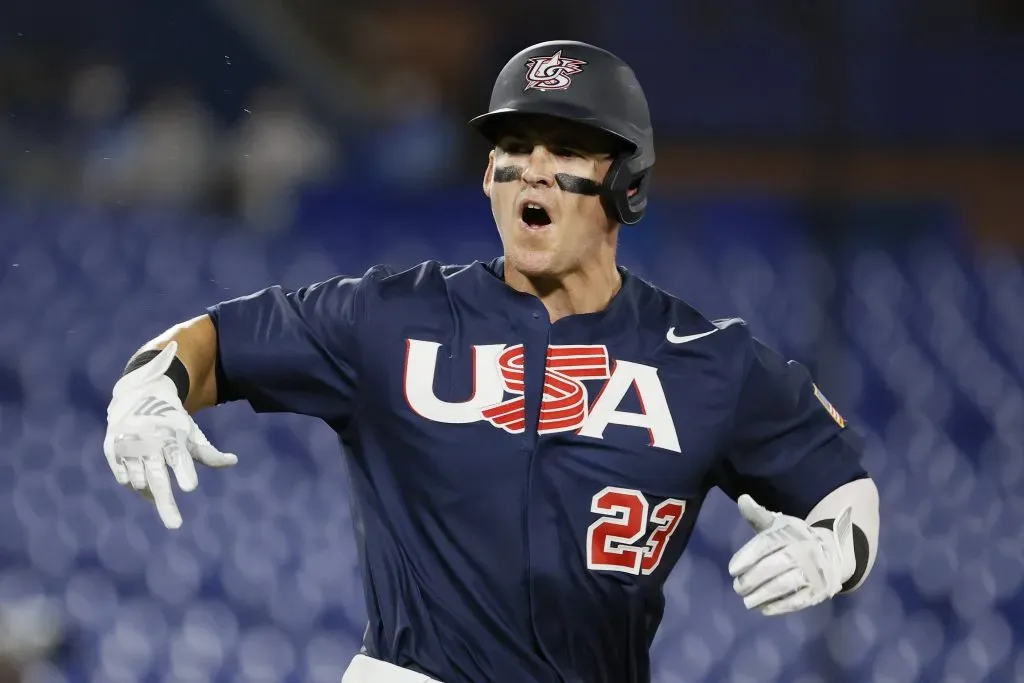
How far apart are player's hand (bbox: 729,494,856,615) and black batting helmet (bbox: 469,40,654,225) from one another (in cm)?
52

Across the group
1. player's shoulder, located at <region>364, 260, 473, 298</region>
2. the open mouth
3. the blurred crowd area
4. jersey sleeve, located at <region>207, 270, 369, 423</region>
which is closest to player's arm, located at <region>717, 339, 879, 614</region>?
the open mouth

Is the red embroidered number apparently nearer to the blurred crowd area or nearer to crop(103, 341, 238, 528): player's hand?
crop(103, 341, 238, 528): player's hand

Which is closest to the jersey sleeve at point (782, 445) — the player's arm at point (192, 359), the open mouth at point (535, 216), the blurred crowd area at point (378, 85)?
the open mouth at point (535, 216)

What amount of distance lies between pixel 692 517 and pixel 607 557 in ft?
0.64

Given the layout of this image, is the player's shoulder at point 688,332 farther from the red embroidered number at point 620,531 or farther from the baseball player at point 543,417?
the red embroidered number at point 620,531

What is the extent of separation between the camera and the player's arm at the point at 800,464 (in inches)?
86.3

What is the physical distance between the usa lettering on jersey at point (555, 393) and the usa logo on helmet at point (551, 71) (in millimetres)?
406

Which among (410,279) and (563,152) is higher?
(563,152)

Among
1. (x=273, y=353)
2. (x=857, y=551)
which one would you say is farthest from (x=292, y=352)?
(x=857, y=551)

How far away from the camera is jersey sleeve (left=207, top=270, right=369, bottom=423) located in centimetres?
216

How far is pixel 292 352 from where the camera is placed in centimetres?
217

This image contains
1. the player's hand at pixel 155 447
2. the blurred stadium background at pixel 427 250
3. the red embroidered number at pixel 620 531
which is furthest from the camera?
the blurred stadium background at pixel 427 250

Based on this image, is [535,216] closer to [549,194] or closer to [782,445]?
[549,194]

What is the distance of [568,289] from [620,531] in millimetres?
397
